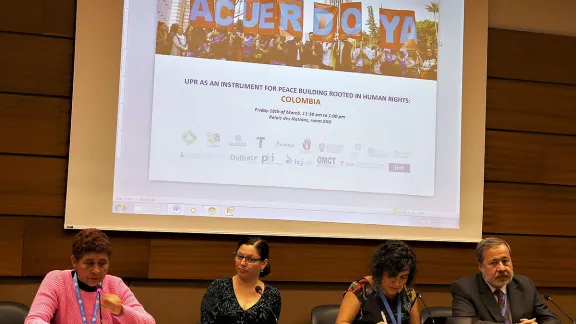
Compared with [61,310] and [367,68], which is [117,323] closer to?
[61,310]

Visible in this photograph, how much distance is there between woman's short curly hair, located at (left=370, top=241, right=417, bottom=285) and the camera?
3.20m

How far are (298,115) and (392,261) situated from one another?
51.2 inches

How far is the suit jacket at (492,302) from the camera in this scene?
331 cm

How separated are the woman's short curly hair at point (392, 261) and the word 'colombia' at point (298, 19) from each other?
1.57 meters

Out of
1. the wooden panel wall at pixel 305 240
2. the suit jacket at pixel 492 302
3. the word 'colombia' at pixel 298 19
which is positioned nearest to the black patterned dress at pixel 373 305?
the suit jacket at pixel 492 302

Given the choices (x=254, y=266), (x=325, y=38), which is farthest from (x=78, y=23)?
(x=254, y=266)

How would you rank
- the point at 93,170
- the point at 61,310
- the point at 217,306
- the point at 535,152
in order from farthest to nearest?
the point at 535,152 < the point at 93,170 < the point at 217,306 < the point at 61,310

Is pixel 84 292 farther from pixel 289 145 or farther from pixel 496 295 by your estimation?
pixel 496 295

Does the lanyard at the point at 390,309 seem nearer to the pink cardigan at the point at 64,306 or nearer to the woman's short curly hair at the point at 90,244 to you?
the pink cardigan at the point at 64,306

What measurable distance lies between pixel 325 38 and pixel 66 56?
1.61 m

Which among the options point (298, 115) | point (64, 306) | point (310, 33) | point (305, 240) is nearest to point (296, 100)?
point (298, 115)

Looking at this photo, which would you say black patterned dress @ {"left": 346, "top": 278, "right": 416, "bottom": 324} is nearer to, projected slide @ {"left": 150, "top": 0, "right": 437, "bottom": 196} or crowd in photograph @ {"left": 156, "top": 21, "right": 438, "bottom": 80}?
projected slide @ {"left": 150, "top": 0, "right": 437, "bottom": 196}

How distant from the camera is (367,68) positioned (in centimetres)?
429

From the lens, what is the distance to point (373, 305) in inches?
126
